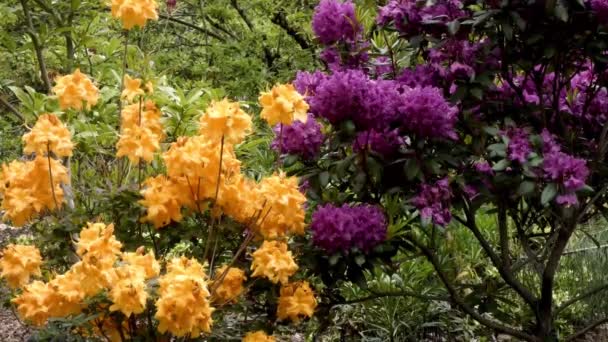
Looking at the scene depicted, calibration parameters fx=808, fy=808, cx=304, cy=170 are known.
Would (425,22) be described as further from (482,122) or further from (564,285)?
(564,285)

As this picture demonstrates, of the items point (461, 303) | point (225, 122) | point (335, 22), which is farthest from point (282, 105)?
point (461, 303)

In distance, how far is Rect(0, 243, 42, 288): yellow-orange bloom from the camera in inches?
85.8

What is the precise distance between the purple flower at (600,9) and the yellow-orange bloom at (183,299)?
1331 millimetres

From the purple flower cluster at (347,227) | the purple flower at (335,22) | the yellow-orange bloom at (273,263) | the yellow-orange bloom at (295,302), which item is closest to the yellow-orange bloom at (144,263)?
the yellow-orange bloom at (273,263)

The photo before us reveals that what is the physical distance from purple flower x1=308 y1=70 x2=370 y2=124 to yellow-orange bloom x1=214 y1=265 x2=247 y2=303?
0.51 m

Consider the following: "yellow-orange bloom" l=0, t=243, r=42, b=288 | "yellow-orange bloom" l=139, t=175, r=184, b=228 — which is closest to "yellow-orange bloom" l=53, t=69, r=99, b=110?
"yellow-orange bloom" l=139, t=175, r=184, b=228

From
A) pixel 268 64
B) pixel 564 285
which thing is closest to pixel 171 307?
pixel 564 285

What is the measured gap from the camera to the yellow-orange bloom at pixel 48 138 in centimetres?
209

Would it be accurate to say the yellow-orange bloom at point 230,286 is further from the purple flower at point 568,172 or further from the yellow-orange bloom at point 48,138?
the purple flower at point 568,172

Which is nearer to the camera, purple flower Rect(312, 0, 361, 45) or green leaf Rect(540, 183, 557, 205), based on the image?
green leaf Rect(540, 183, 557, 205)

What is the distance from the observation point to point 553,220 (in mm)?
2975

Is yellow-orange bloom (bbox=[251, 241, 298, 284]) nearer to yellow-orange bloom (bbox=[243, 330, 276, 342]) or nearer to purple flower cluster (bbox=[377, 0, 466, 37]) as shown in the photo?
yellow-orange bloom (bbox=[243, 330, 276, 342])

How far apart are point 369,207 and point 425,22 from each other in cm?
57

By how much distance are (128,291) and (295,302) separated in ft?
1.92
